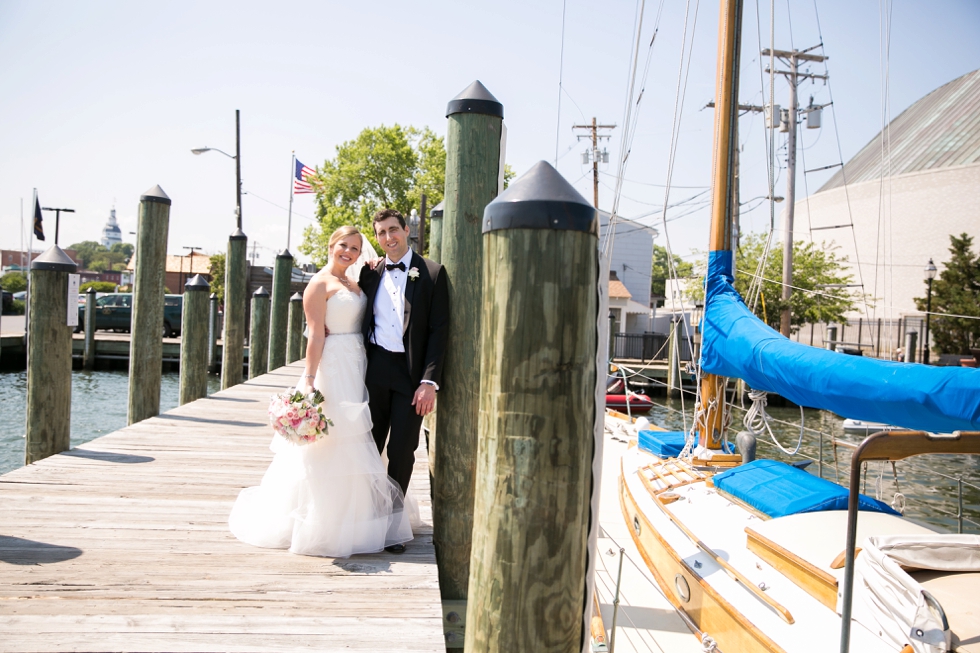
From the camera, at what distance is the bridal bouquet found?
3.27m

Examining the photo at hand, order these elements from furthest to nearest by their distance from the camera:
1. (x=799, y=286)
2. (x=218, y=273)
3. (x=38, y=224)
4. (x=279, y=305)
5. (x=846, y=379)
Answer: (x=218, y=273) → (x=799, y=286) → (x=38, y=224) → (x=279, y=305) → (x=846, y=379)

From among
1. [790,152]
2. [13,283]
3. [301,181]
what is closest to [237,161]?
[301,181]

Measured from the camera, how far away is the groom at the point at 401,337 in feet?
11.4

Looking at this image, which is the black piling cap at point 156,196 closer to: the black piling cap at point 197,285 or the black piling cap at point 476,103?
the black piling cap at point 197,285

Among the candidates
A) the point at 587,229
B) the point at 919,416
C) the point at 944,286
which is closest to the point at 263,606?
the point at 587,229

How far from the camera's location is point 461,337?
3.46 m

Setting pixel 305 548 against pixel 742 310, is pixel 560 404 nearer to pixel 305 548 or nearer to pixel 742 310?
pixel 305 548

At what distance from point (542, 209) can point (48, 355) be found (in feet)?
13.9

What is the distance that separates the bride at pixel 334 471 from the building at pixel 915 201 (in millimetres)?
35841

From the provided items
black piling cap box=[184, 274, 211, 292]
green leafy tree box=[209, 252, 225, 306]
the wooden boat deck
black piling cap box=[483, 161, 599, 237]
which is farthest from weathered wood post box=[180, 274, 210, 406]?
green leafy tree box=[209, 252, 225, 306]

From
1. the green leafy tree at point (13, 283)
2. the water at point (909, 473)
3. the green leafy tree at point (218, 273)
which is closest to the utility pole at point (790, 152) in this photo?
the water at point (909, 473)

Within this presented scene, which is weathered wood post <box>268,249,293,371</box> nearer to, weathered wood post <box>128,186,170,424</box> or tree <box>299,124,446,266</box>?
weathered wood post <box>128,186,170,424</box>

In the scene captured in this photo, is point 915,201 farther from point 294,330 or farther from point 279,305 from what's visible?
Answer: point 279,305

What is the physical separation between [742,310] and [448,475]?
3919mm
